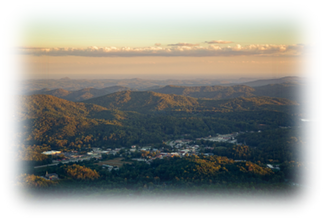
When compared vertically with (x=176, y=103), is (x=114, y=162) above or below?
above

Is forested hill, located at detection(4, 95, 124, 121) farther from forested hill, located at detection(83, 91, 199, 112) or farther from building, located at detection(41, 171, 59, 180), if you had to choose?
building, located at detection(41, 171, 59, 180)

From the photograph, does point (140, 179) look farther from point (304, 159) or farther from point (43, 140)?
point (43, 140)

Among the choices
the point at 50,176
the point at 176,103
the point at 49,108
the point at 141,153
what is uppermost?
the point at 49,108

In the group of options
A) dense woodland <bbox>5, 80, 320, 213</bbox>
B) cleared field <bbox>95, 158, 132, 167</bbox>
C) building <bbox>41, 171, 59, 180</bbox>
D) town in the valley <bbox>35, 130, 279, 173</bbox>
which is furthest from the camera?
town in the valley <bbox>35, 130, 279, 173</bbox>

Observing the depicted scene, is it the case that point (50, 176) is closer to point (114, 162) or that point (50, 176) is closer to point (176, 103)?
point (114, 162)

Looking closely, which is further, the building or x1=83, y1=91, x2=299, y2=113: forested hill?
x1=83, y1=91, x2=299, y2=113: forested hill

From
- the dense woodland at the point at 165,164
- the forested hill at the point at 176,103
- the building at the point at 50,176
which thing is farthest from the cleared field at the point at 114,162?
the forested hill at the point at 176,103

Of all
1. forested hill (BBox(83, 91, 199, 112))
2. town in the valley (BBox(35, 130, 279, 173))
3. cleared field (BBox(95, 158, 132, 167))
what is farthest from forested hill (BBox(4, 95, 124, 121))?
cleared field (BBox(95, 158, 132, 167))

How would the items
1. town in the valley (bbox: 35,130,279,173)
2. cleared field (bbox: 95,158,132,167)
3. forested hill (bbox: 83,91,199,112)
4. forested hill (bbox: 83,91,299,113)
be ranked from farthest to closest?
1. forested hill (bbox: 83,91,199,112)
2. forested hill (bbox: 83,91,299,113)
3. town in the valley (bbox: 35,130,279,173)
4. cleared field (bbox: 95,158,132,167)


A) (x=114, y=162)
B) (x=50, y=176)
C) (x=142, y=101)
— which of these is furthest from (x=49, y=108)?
(x=50, y=176)
